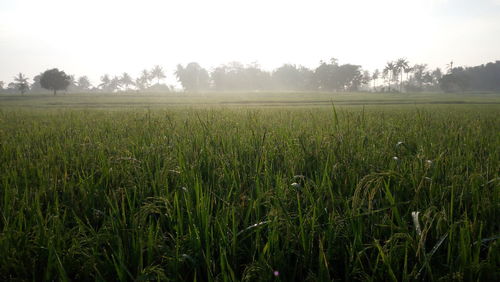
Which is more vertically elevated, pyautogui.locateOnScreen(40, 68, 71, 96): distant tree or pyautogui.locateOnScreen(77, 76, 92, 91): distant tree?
pyautogui.locateOnScreen(77, 76, 92, 91): distant tree

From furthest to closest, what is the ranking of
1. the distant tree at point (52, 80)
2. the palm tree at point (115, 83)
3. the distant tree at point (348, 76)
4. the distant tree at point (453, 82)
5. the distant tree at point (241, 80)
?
the palm tree at point (115, 83) < the distant tree at point (241, 80) < the distant tree at point (348, 76) < the distant tree at point (453, 82) < the distant tree at point (52, 80)

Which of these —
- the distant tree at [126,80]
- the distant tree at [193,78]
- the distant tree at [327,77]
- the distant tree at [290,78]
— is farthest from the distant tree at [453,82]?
the distant tree at [126,80]

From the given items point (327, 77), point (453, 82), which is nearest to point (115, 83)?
point (327, 77)

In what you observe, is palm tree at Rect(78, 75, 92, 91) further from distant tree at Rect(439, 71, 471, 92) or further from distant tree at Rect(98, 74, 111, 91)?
distant tree at Rect(439, 71, 471, 92)

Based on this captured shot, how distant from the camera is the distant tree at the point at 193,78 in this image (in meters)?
116

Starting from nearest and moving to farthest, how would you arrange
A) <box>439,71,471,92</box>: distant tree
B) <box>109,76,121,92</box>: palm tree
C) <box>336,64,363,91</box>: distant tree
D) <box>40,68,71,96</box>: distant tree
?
<box>40,68,71,96</box>: distant tree, <box>439,71,471,92</box>: distant tree, <box>336,64,363,91</box>: distant tree, <box>109,76,121,92</box>: palm tree

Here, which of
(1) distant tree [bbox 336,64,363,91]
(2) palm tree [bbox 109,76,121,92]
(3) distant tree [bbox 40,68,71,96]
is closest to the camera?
(3) distant tree [bbox 40,68,71,96]

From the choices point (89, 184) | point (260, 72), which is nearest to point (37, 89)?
point (260, 72)

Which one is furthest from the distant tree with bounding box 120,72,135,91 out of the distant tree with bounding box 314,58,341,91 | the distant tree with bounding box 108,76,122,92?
the distant tree with bounding box 314,58,341,91

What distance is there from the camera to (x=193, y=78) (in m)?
115

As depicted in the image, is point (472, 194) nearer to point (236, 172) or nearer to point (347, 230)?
point (347, 230)

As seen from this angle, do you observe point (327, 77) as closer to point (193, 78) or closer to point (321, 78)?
point (321, 78)

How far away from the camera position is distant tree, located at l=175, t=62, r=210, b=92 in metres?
116

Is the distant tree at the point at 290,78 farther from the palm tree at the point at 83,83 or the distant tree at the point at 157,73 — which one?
the palm tree at the point at 83,83
